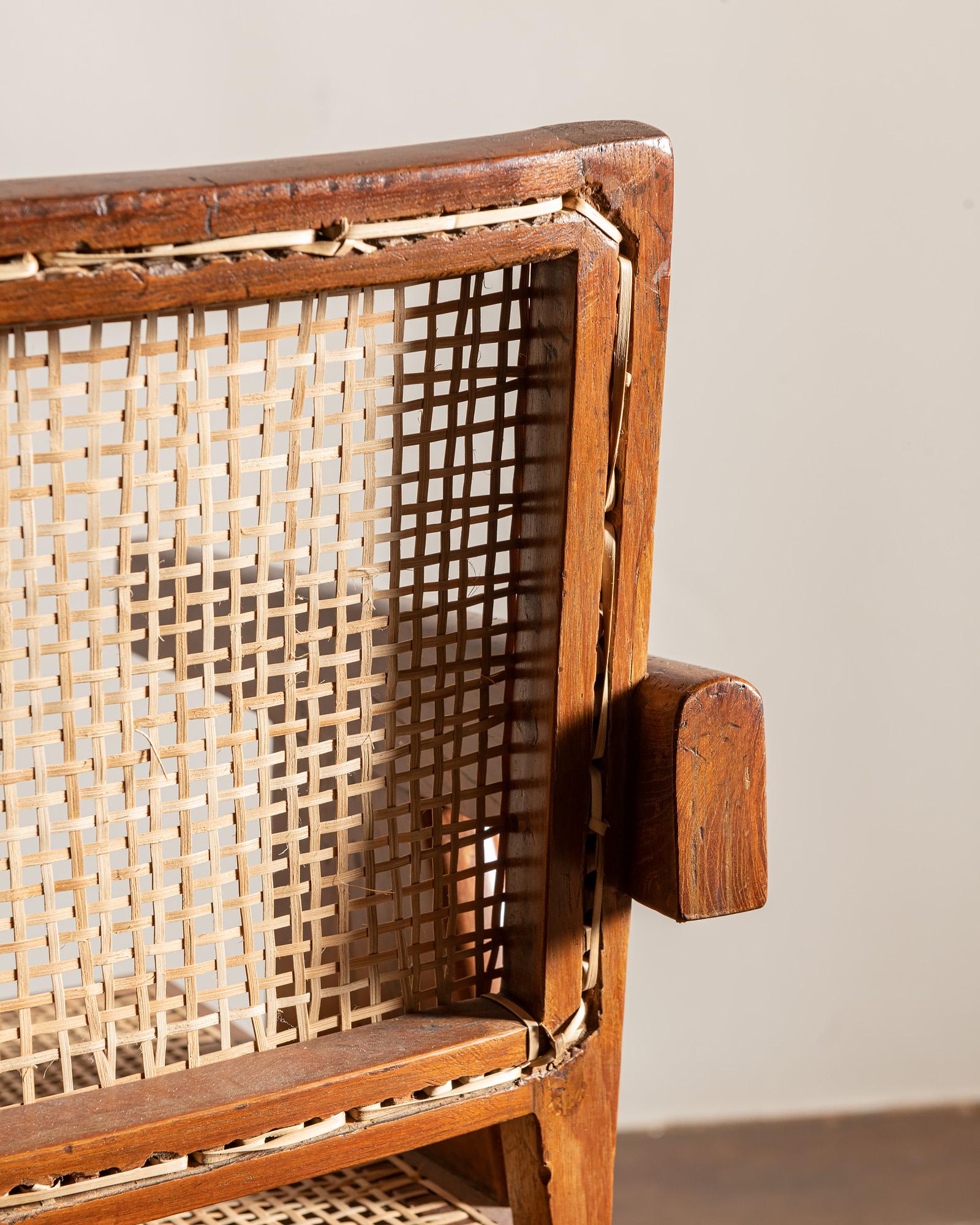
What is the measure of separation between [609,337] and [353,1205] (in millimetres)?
460

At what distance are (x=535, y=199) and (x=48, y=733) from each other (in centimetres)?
26

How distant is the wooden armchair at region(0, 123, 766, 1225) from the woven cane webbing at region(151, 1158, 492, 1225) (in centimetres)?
8

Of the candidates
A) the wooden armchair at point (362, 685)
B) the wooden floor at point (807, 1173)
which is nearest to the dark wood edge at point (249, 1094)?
the wooden armchair at point (362, 685)

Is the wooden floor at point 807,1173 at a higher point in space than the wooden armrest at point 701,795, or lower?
lower

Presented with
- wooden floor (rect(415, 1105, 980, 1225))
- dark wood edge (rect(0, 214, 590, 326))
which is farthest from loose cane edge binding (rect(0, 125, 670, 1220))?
wooden floor (rect(415, 1105, 980, 1225))

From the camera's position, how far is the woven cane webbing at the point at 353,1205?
0.67 meters

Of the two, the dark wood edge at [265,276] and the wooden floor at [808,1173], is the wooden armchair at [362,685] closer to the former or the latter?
the dark wood edge at [265,276]

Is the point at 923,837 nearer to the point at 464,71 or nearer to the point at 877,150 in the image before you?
the point at 877,150

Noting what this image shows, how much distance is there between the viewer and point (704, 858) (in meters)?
0.54

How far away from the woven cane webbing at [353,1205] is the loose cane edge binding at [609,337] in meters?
0.14

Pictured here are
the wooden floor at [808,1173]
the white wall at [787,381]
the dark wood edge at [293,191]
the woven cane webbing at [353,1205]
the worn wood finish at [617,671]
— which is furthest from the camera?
the wooden floor at [808,1173]

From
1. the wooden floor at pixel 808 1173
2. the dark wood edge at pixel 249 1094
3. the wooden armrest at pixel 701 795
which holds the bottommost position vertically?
the wooden floor at pixel 808 1173

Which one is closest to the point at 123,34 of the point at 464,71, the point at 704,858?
the point at 464,71

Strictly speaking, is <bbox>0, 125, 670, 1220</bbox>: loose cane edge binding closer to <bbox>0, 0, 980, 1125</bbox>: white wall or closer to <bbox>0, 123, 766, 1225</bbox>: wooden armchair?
<bbox>0, 123, 766, 1225</bbox>: wooden armchair
